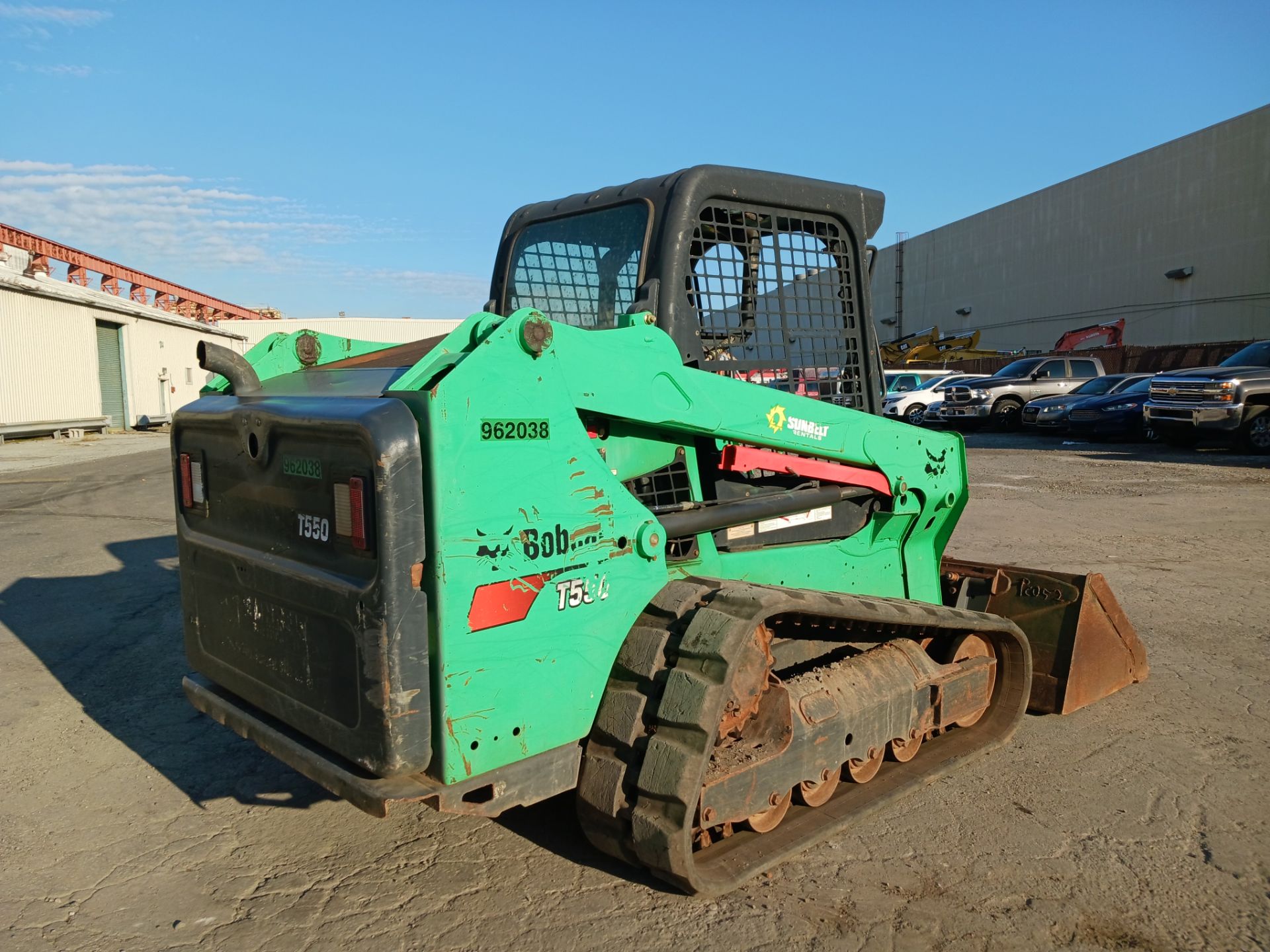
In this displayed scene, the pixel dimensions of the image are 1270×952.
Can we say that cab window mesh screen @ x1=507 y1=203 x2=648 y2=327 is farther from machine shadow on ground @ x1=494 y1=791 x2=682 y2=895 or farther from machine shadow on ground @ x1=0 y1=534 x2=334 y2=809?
machine shadow on ground @ x1=0 y1=534 x2=334 y2=809

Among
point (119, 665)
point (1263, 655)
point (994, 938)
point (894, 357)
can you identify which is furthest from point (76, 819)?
point (894, 357)

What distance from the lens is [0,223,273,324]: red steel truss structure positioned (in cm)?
2775

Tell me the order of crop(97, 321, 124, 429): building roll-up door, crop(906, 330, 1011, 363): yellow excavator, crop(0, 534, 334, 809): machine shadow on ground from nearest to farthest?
1. crop(0, 534, 334, 809): machine shadow on ground
2. crop(97, 321, 124, 429): building roll-up door
3. crop(906, 330, 1011, 363): yellow excavator

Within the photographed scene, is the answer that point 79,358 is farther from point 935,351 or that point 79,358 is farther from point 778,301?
point 935,351

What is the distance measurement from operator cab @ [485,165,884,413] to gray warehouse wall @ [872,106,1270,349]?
106 feet

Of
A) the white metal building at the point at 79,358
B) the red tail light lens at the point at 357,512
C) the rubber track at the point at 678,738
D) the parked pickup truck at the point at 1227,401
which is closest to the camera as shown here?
the red tail light lens at the point at 357,512

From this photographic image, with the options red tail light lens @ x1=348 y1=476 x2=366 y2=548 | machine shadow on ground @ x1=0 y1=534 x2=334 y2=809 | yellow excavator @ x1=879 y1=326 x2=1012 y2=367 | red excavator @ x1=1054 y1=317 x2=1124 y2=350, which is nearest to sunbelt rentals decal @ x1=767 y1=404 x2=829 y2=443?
red tail light lens @ x1=348 y1=476 x2=366 y2=548

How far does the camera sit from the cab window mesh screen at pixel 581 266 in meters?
4.06

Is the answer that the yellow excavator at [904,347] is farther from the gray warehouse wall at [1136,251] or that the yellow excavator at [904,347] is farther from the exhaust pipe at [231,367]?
the exhaust pipe at [231,367]

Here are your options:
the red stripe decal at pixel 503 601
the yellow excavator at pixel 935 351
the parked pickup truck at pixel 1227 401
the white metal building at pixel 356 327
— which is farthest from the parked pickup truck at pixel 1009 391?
the white metal building at pixel 356 327

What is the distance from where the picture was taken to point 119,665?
558 cm

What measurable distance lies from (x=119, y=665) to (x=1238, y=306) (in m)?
35.6

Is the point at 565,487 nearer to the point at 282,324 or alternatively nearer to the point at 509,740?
the point at 509,740

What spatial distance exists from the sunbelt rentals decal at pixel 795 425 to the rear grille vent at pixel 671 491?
1.19 ft
